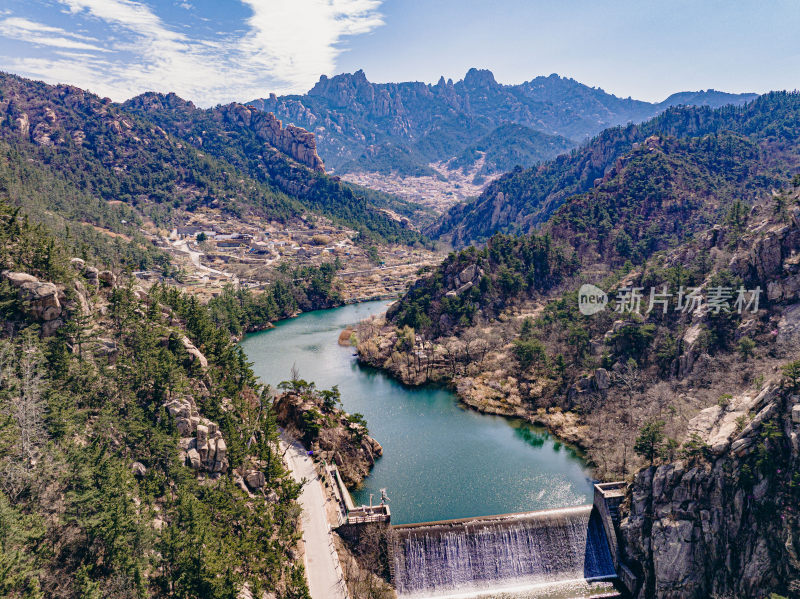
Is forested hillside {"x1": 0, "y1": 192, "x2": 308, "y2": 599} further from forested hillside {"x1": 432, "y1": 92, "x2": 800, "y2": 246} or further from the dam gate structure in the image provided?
forested hillside {"x1": 432, "y1": 92, "x2": 800, "y2": 246}

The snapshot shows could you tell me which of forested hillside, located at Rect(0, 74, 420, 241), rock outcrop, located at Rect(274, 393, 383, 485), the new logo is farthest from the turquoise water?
forested hillside, located at Rect(0, 74, 420, 241)

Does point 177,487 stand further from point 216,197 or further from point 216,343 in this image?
point 216,197

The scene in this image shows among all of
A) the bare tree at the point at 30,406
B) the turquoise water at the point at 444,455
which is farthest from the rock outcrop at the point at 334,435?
the bare tree at the point at 30,406

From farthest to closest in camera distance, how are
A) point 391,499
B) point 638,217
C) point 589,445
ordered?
point 638,217, point 589,445, point 391,499

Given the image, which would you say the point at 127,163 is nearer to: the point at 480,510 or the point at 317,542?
the point at 317,542

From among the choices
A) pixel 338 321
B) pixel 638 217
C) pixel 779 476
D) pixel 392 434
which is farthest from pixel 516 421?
pixel 638 217
